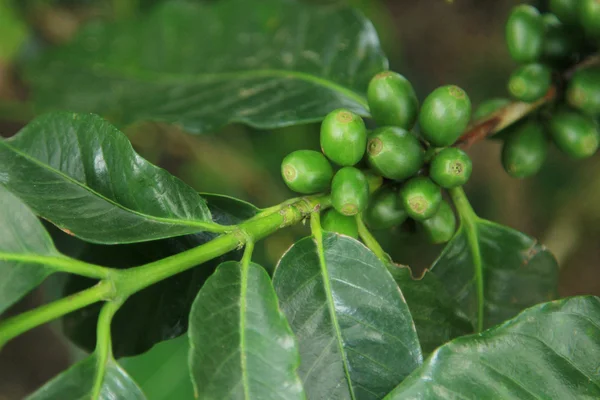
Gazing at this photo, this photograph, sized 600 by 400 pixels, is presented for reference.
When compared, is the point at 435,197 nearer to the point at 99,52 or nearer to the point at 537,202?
the point at 99,52

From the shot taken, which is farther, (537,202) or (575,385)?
(537,202)

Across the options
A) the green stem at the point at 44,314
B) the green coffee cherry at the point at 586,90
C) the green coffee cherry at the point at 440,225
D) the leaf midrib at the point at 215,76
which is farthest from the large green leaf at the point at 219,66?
the green stem at the point at 44,314

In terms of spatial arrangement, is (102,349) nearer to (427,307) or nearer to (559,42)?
(427,307)

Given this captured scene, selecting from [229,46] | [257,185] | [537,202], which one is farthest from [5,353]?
[537,202]

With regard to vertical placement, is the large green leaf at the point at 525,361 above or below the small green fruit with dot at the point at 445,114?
below

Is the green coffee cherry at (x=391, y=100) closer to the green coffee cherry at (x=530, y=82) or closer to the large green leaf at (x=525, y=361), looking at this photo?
the green coffee cherry at (x=530, y=82)

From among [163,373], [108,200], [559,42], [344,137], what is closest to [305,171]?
[344,137]
